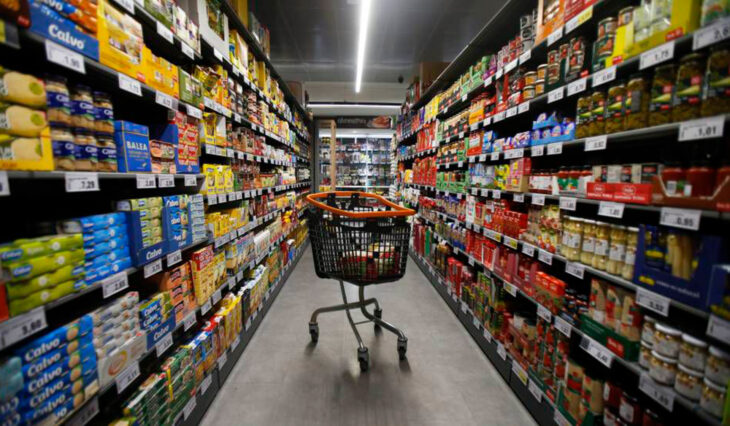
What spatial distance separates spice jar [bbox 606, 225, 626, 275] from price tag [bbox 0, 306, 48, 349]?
2249mm

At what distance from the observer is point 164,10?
1.62 m

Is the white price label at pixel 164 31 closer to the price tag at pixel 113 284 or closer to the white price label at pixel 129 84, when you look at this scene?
the white price label at pixel 129 84

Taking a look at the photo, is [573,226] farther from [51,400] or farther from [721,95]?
[51,400]

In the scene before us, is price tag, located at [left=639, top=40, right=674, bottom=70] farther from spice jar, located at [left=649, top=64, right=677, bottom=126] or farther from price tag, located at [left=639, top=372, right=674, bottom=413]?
price tag, located at [left=639, top=372, right=674, bottom=413]

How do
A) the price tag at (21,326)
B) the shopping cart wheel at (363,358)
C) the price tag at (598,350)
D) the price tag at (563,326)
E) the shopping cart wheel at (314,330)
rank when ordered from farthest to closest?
1. the shopping cart wheel at (314,330)
2. the shopping cart wheel at (363,358)
3. the price tag at (563,326)
4. the price tag at (598,350)
5. the price tag at (21,326)

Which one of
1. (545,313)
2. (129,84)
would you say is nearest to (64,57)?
(129,84)

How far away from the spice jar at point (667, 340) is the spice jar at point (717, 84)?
31.6 inches

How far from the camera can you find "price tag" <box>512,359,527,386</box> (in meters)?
2.03

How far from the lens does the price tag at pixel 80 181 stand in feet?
3.49

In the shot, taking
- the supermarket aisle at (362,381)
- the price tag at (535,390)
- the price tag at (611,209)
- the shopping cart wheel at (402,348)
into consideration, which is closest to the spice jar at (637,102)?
the price tag at (611,209)

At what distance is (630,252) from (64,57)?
2.35m

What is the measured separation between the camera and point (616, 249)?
4.79 ft

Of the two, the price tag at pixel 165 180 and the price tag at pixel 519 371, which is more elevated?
the price tag at pixel 165 180

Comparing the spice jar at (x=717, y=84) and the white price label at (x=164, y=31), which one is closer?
the spice jar at (x=717, y=84)
